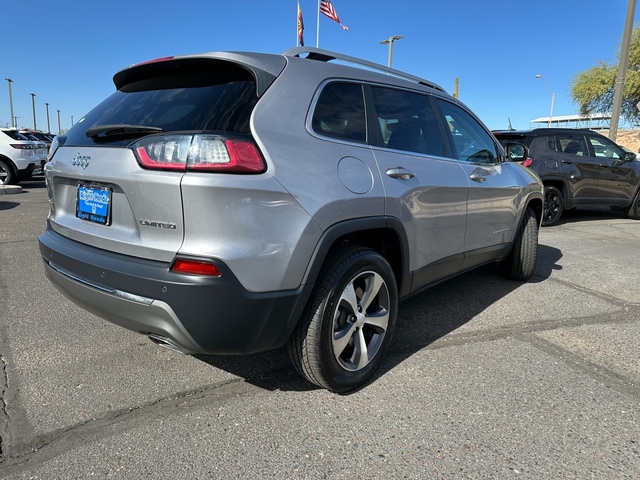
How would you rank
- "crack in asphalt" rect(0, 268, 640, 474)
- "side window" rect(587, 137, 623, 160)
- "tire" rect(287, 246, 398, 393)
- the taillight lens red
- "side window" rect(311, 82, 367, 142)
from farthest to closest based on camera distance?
"side window" rect(587, 137, 623, 160)
"side window" rect(311, 82, 367, 142)
"tire" rect(287, 246, 398, 393)
"crack in asphalt" rect(0, 268, 640, 474)
the taillight lens red

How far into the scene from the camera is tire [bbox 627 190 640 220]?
9805 mm

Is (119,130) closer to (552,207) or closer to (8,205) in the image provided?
(552,207)

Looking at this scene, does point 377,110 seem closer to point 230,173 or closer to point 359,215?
point 359,215

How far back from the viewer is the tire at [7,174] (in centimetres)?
1271

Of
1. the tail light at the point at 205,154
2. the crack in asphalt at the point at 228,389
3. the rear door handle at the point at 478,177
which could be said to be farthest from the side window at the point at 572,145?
the tail light at the point at 205,154

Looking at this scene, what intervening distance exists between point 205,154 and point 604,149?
9384mm

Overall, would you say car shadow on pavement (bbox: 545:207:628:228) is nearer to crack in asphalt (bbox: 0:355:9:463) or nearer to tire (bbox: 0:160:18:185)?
crack in asphalt (bbox: 0:355:9:463)

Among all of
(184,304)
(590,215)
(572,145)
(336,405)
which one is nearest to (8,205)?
(184,304)

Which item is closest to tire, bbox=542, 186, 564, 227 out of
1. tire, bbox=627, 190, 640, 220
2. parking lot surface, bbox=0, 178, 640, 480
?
tire, bbox=627, 190, 640, 220

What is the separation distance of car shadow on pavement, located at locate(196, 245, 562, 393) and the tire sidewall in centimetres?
19

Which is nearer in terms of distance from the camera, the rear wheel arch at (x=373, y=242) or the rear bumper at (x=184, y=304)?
the rear bumper at (x=184, y=304)

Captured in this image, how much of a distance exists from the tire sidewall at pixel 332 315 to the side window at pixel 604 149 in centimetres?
807

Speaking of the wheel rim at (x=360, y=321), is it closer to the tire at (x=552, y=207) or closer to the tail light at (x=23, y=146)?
the tire at (x=552, y=207)

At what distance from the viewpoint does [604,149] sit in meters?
9.05
